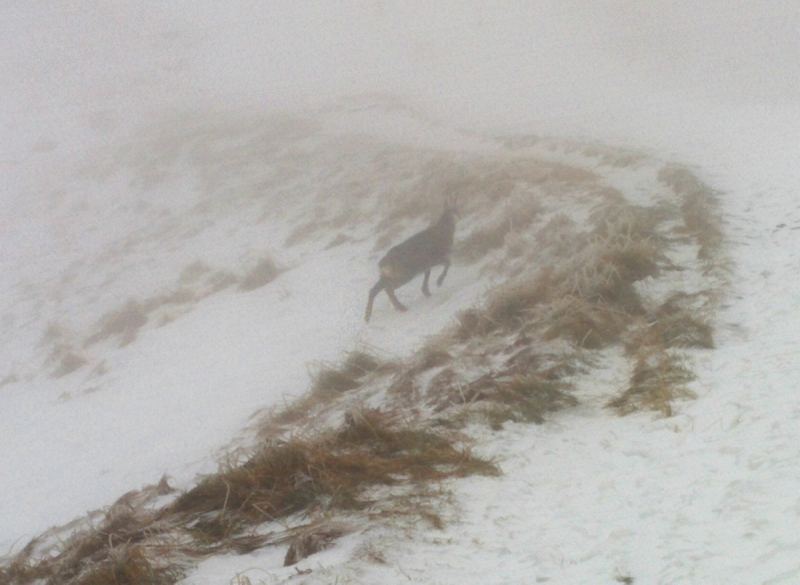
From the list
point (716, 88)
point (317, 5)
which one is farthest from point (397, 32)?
point (716, 88)

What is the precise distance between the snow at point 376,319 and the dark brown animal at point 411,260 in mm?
426

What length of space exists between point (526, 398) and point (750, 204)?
5868 millimetres

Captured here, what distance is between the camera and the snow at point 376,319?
310 cm

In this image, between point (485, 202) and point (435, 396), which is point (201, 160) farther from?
point (435, 396)

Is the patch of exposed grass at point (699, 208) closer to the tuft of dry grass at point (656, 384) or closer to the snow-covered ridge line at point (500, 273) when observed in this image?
the snow-covered ridge line at point (500, 273)

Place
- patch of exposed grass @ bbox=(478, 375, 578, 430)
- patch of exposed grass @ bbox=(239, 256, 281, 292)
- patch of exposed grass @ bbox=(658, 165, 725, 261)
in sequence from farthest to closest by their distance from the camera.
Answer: patch of exposed grass @ bbox=(239, 256, 281, 292)
patch of exposed grass @ bbox=(658, 165, 725, 261)
patch of exposed grass @ bbox=(478, 375, 578, 430)

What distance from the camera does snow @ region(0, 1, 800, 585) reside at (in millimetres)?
3104

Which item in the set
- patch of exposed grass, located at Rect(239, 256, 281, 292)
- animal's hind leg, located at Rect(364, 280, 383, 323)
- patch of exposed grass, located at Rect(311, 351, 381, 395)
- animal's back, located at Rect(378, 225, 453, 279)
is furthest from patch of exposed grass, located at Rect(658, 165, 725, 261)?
patch of exposed grass, located at Rect(239, 256, 281, 292)

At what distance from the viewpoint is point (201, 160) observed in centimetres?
2467

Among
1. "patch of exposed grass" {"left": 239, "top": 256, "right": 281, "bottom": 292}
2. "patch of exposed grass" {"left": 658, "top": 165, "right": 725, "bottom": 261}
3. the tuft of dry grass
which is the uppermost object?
"patch of exposed grass" {"left": 658, "top": 165, "right": 725, "bottom": 261}

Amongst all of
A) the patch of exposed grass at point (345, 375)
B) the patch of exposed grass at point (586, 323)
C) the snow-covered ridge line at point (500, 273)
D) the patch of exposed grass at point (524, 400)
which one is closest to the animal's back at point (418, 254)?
the snow-covered ridge line at point (500, 273)

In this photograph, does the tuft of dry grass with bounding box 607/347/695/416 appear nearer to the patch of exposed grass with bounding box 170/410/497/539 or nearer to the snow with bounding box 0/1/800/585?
the snow with bounding box 0/1/800/585

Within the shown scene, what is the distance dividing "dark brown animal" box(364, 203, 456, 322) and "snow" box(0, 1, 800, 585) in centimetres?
43

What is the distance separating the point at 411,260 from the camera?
9203mm
